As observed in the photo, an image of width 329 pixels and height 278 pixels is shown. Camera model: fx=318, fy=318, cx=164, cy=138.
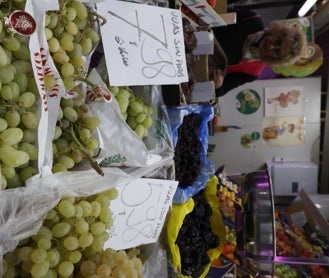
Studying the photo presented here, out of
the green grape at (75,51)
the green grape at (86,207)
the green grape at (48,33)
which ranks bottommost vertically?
the green grape at (86,207)

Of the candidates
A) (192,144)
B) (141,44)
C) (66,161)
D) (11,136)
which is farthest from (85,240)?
(192,144)

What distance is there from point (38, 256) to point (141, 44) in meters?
0.53

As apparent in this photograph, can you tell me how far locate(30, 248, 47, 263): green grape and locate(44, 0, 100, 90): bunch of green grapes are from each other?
29 cm

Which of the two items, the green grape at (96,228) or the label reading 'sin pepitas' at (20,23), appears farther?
the green grape at (96,228)

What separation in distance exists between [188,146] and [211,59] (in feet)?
2.90

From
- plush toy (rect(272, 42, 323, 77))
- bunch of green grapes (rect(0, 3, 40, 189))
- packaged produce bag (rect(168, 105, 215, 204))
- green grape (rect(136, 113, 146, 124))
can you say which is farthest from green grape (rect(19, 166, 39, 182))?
plush toy (rect(272, 42, 323, 77))

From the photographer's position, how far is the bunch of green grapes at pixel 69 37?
58cm

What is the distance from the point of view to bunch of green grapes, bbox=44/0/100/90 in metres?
0.58

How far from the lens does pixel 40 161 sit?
20.9 inches

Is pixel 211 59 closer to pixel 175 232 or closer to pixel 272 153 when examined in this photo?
pixel 175 232

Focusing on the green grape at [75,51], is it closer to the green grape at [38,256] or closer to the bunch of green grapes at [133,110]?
the bunch of green grapes at [133,110]

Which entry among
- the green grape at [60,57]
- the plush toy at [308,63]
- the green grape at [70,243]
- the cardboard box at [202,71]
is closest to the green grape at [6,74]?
the green grape at [60,57]

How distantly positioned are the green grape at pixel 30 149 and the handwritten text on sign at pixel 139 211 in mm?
305

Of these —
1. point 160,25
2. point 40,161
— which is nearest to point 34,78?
point 40,161
